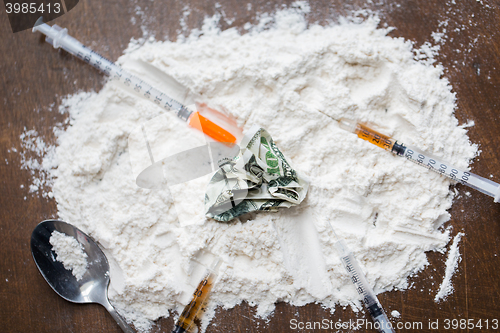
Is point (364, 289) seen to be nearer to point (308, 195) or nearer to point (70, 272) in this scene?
point (308, 195)

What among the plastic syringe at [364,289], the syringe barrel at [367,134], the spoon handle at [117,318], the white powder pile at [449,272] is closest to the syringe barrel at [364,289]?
the plastic syringe at [364,289]

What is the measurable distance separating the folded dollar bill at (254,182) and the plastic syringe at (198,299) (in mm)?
144

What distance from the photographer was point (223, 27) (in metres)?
0.98

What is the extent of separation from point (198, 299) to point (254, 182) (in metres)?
0.36

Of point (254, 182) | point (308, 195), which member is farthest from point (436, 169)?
point (254, 182)

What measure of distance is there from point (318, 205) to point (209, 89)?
0.44 meters

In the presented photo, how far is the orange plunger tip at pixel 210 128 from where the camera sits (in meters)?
0.88

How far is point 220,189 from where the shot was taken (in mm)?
813

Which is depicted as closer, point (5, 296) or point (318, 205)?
point (318, 205)

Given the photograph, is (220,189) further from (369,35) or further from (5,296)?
(5,296)

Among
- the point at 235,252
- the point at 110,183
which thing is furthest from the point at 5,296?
the point at 235,252

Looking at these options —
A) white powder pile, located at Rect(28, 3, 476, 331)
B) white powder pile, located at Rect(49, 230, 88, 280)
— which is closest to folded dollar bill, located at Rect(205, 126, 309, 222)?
white powder pile, located at Rect(28, 3, 476, 331)

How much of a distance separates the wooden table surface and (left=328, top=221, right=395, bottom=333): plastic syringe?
0.12 feet

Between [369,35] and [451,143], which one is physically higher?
[369,35]
